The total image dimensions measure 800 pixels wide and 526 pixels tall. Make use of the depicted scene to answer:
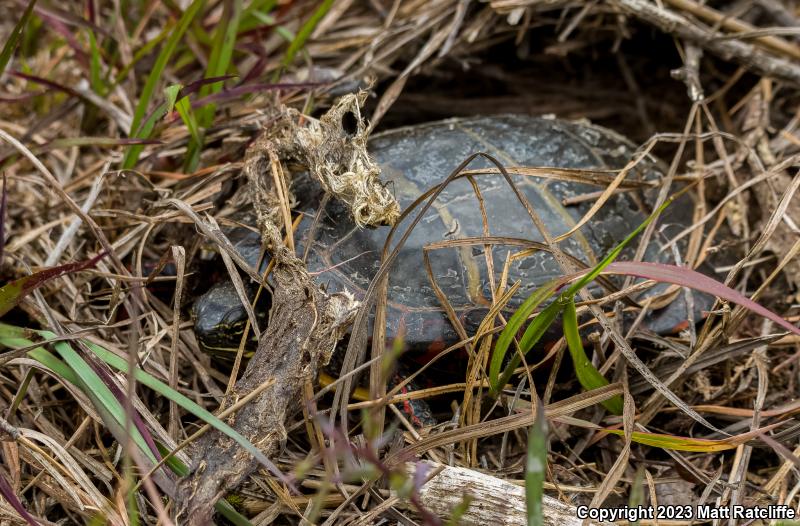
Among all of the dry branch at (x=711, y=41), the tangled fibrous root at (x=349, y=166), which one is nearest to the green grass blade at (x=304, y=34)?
the tangled fibrous root at (x=349, y=166)

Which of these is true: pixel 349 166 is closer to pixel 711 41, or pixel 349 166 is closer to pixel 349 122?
pixel 349 122

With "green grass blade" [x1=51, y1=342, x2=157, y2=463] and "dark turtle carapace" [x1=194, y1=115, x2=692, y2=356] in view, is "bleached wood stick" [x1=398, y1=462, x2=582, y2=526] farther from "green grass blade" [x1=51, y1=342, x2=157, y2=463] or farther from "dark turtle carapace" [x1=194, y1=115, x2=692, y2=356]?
"green grass blade" [x1=51, y1=342, x2=157, y2=463]

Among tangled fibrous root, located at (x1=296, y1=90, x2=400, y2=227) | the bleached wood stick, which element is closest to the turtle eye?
tangled fibrous root, located at (x1=296, y1=90, x2=400, y2=227)

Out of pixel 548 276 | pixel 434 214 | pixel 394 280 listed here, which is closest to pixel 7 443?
pixel 394 280

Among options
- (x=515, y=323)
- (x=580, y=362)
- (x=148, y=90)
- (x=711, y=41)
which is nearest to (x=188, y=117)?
(x=148, y=90)

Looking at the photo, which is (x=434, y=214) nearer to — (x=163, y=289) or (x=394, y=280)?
(x=394, y=280)

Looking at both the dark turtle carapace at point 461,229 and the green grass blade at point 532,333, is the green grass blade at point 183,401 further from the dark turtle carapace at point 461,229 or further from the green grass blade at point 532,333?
the green grass blade at point 532,333

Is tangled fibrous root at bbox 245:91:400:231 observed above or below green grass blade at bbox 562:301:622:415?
Answer: above
